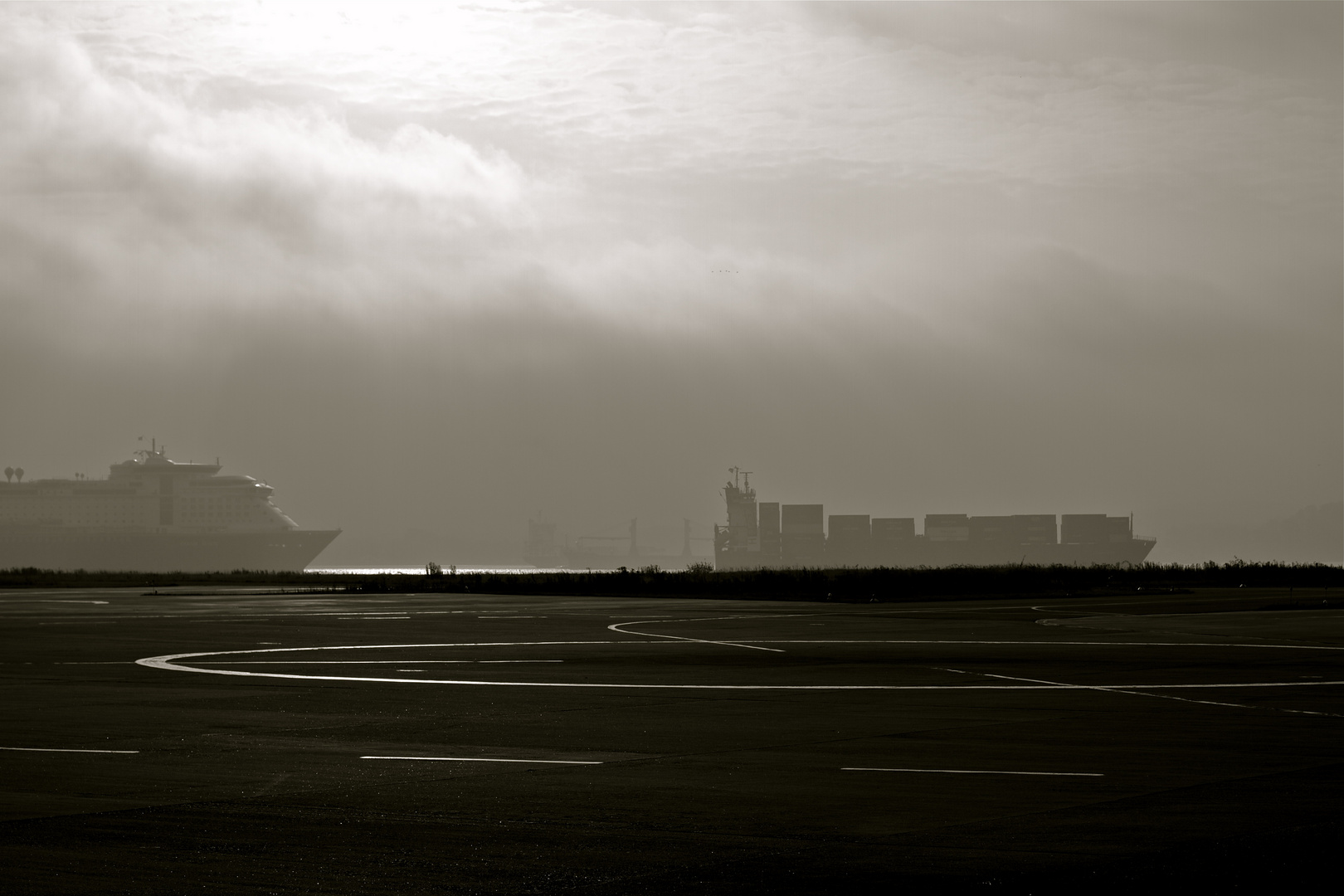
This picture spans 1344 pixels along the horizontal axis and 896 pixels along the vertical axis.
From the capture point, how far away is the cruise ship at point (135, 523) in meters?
182

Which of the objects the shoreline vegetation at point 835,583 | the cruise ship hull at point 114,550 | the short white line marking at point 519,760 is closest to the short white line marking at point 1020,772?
the short white line marking at point 519,760

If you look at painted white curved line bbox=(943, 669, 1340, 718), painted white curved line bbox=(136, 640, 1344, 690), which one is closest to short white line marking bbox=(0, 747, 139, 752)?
painted white curved line bbox=(136, 640, 1344, 690)

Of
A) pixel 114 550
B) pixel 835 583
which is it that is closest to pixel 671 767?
pixel 835 583

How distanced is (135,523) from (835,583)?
14208cm

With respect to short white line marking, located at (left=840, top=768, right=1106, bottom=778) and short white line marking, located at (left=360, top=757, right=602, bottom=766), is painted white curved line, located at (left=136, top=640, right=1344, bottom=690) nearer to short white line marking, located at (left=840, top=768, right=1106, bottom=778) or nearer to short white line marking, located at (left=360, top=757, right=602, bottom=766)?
short white line marking, located at (left=360, top=757, right=602, bottom=766)

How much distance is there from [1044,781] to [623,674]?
408 inches

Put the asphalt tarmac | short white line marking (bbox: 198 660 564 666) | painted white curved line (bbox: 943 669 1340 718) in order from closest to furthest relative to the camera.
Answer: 1. the asphalt tarmac
2. painted white curved line (bbox: 943 669 1340 718)
3. short white line marking (bbox: 198 660 564 666)

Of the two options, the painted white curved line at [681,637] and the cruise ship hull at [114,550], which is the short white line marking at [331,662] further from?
the cruise ship hull at [114,550]

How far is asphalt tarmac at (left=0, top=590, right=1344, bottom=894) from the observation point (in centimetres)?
811

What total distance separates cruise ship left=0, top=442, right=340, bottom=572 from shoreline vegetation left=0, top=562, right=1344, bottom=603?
107 meters

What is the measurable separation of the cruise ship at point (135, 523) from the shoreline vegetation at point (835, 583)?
10674 centimetres

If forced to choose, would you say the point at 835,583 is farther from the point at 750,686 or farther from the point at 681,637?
the point at 750,686

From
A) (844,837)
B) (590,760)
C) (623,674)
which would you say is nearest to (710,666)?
(623,674)

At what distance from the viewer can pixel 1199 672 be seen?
20484 mm
